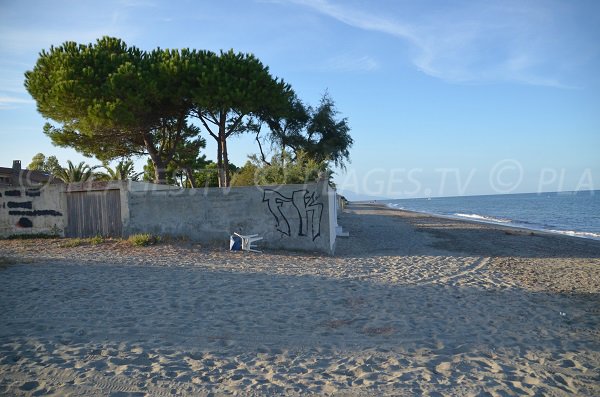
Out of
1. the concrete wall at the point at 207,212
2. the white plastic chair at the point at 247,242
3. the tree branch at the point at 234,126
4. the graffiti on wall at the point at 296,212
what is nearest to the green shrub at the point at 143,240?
the concrete wall at the point at 207,212

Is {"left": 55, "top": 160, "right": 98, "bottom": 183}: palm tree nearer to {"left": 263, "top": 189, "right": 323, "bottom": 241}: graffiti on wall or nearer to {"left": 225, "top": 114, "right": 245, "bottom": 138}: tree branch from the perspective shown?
{"left": 225, "top": 114, "right": 245, "bottom": 138}: tree branch

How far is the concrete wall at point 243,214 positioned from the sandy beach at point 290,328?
189 cm

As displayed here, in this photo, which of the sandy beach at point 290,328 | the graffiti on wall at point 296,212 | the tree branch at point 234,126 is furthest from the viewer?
the tree branch at point 234,126

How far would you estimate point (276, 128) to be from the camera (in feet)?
75.4

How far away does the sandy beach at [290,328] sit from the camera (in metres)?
3.83

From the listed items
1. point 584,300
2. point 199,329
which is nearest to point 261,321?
point 199,329

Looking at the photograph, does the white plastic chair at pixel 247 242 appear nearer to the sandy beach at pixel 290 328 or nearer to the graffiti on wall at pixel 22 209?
the sandy beach at pixel 290 328

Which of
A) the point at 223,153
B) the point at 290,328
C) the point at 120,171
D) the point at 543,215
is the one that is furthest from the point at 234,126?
the point at 543,215

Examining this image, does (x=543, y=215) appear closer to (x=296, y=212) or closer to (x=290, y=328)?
(x=296, y=212)

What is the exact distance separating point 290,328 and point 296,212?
6.57 metres

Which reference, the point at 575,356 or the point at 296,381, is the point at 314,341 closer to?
the point at 296,381

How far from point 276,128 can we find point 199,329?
1866cm

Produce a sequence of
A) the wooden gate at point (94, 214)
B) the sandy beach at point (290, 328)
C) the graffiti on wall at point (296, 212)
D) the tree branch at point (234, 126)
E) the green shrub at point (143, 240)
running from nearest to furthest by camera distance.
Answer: the sandy beach at point (290, 328), the graffiti on wall at point (296, 212), the green shrub at point (143, 240), the wooden gate at point (94, 214), the tree branch at point (234, 126)

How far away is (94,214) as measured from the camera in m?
13.0
